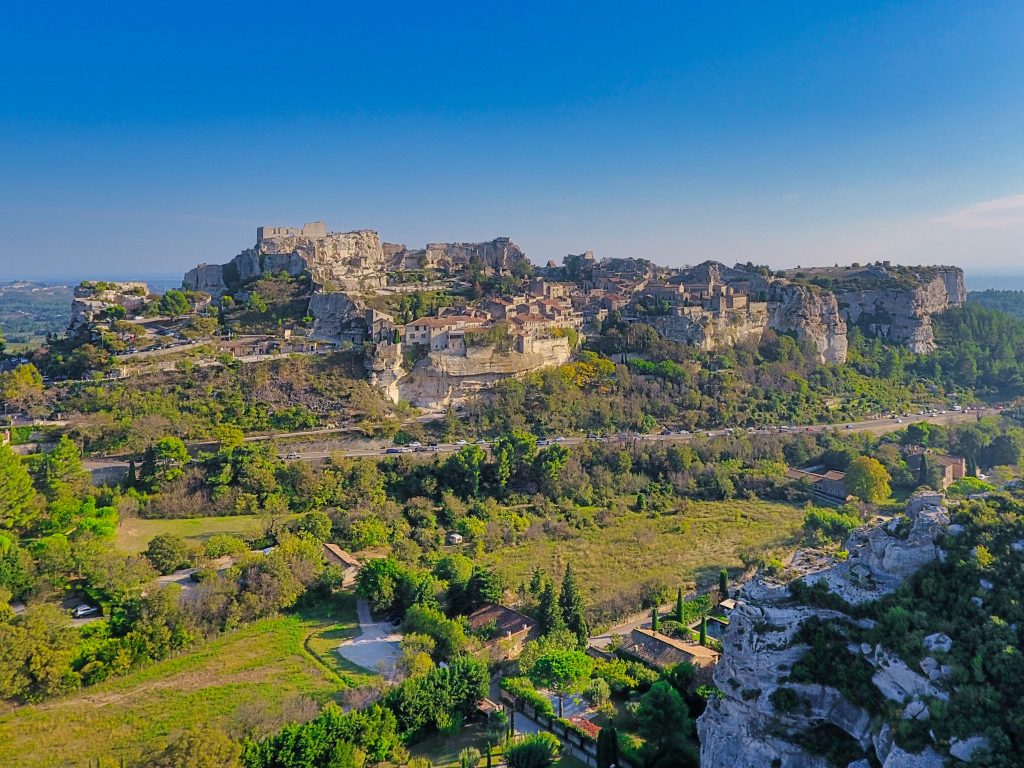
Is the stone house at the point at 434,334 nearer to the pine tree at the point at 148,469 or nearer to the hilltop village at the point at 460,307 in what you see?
the hilltop village at the point at 460,307

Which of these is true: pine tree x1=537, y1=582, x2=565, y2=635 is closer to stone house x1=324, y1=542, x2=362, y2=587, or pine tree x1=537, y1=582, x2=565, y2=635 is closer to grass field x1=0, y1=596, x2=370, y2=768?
grass field x1=0, y1=596, x2=370, y2=768

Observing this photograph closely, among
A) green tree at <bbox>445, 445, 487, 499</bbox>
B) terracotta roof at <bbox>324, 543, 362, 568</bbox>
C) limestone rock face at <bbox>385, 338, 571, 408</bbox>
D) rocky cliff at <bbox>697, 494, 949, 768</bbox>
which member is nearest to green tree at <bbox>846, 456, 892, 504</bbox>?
green tree at <bbox>445, 445, 487, 499</bbox>

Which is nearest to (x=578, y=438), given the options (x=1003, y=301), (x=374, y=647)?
(x=374, y=647)

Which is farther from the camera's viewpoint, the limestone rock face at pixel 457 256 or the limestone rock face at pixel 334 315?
the limestone rock face at pixel 457 256

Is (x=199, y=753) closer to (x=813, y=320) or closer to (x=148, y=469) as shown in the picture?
(x=148, y=469)

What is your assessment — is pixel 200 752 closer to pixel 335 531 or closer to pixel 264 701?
pixel 264 701

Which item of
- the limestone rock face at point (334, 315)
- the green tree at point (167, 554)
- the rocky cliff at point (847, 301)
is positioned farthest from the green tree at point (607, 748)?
the rocky cliff at point (847, 301)
